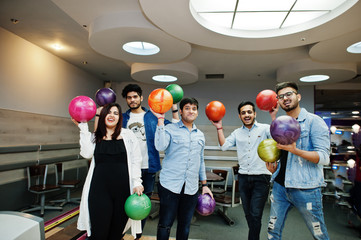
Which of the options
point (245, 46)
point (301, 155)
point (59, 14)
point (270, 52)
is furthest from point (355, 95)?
point (59, 14)

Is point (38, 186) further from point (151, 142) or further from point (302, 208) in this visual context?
point (302, 208)

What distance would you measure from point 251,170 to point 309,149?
66 centimetres

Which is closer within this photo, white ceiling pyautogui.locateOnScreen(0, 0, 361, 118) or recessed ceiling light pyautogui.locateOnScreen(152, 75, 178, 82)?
white ceiling pyautogui.locateOnScreen(0, 0, 361, 118)

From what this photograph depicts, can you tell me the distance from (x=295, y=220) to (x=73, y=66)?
6534 mm

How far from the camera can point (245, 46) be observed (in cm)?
425

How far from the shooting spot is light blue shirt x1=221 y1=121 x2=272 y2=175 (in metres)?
2.26

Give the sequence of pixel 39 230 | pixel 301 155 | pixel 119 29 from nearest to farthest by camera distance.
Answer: pixel 39 230 → pixel 301 155 → pixel 119 29

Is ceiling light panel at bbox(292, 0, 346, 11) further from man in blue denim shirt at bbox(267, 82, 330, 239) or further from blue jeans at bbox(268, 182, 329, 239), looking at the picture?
blue jeans at bbox(268, 182, 329, 239)

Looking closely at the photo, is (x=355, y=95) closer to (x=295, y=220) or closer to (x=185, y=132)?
(x=295, y=220)

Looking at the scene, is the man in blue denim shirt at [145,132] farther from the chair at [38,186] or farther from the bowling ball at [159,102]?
the chair at [38,186]

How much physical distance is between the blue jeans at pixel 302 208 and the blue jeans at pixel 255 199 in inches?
11.0

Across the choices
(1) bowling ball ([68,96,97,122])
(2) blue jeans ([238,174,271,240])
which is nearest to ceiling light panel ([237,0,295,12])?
(2) blue jeans ([238,174,271,240])

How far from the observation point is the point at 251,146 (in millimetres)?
2357

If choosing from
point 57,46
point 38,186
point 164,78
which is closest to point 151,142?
point 38,186
